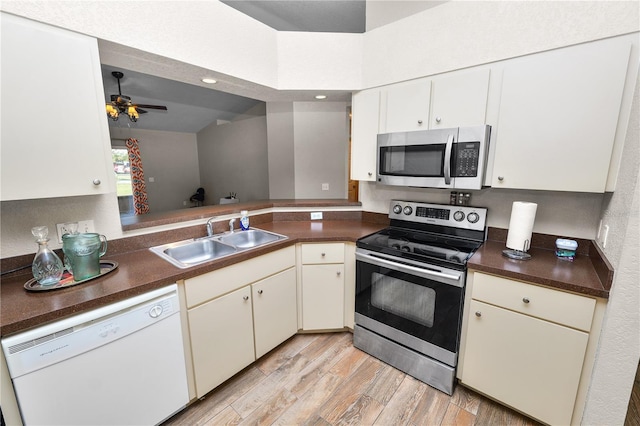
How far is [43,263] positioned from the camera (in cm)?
122

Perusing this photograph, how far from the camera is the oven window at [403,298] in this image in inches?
66.3

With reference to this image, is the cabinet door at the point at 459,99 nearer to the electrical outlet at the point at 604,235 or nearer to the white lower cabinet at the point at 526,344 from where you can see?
the electrical outlet at the point at 604,235

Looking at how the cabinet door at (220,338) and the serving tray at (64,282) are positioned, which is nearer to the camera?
the serving tray at (64,282)

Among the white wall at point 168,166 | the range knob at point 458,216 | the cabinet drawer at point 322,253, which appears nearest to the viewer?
the range knob at point 458,216

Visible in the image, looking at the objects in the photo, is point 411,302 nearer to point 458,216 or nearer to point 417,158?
point 458,216

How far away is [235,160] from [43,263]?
200 inches

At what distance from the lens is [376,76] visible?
2.08 m

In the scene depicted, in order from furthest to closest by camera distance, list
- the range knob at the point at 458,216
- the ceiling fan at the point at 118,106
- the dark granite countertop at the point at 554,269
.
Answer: the ceiling fan at the point at 118,106, the range knob at the point at 458,216, the dark granite countertop at the point at 554,269

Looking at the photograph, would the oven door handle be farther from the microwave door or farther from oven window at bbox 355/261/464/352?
the microwave door

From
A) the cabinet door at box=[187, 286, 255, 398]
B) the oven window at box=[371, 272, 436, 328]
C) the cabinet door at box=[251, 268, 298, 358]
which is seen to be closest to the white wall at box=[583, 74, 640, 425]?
the oven window at box=[371, 272, 436, 328]

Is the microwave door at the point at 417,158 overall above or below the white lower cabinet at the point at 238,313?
above

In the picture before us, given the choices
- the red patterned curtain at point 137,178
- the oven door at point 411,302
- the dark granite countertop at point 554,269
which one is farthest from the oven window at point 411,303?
the red patterned curtain at point 137,178

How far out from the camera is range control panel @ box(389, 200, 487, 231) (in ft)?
6.27

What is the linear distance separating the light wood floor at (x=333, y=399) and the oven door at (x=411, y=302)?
25cm
